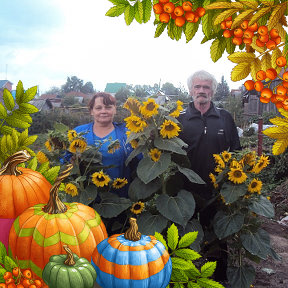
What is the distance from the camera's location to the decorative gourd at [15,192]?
836 millimetres

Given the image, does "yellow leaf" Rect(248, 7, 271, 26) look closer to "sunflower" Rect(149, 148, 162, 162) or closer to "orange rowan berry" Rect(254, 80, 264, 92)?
"orange rowan berry" Rect(254, 80, 264, 92)

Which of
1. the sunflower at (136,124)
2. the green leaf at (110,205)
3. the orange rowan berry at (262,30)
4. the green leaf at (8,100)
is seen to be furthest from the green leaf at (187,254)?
the green leaf at (110,205)

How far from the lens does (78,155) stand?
2.45 meters

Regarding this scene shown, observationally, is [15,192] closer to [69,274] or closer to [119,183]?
Answer: [69,274]

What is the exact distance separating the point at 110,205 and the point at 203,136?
109cm

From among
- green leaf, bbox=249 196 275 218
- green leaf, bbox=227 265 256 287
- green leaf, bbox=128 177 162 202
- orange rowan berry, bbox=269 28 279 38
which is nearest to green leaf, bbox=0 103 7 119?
orange rowan berry, bbox=269 28 279 38

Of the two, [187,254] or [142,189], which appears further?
[142,189]

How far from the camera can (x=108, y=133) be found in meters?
3.06

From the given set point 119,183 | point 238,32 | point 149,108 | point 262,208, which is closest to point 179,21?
point 238,32

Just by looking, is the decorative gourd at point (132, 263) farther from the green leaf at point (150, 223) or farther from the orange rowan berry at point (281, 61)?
the green leaf at point (150, 223)

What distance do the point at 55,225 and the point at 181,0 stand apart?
594 mm

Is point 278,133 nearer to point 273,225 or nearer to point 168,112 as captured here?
point 168,112

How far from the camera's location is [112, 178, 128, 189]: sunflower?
2791 millimetres

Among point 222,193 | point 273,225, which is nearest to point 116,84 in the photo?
point 273,225
